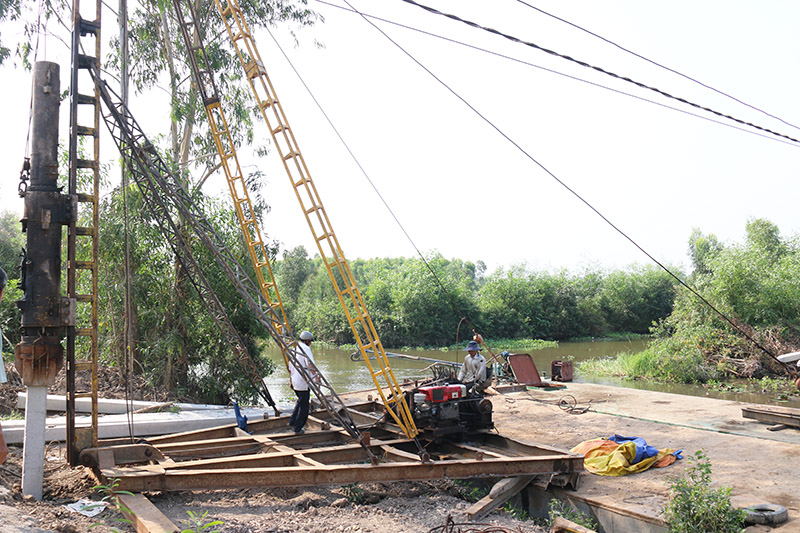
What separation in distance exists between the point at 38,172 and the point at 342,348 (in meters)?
32.3

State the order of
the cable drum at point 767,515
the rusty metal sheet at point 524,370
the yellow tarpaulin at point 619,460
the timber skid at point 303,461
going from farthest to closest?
the rusty metal sheet at point 524,370 → the yellow tarpaulin at point 619,460 → the timber skid at point 303,461 → the cable drum at point 767,515

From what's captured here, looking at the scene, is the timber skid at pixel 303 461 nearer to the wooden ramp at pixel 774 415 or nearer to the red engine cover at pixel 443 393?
the red engine cover at pixel 443 393

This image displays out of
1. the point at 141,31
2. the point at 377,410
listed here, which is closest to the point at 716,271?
the point at 377,410

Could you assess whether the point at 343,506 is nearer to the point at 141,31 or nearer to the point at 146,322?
the point at 146,322

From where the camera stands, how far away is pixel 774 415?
961 cm

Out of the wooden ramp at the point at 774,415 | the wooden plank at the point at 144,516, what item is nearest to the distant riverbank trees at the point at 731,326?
the wooden ramp at the point at 774,415

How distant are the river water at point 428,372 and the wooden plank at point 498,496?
4.00m

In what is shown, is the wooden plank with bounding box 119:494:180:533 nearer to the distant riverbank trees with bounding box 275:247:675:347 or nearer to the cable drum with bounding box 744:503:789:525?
the cable drum with bounding box 744:503:789:525

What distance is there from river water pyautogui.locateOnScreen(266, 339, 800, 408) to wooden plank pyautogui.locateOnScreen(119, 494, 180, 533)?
6.47 m

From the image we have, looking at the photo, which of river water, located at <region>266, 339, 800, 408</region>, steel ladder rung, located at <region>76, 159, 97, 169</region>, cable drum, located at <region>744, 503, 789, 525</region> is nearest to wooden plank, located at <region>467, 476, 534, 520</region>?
cable drum, located at <region>744, 503, 789, 525</region>

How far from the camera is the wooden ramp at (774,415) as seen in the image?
9375 millimetres

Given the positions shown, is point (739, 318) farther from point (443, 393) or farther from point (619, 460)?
point (443, 393)

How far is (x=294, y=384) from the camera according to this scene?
858cm

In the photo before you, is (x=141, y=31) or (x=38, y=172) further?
(x=141, y=31)
